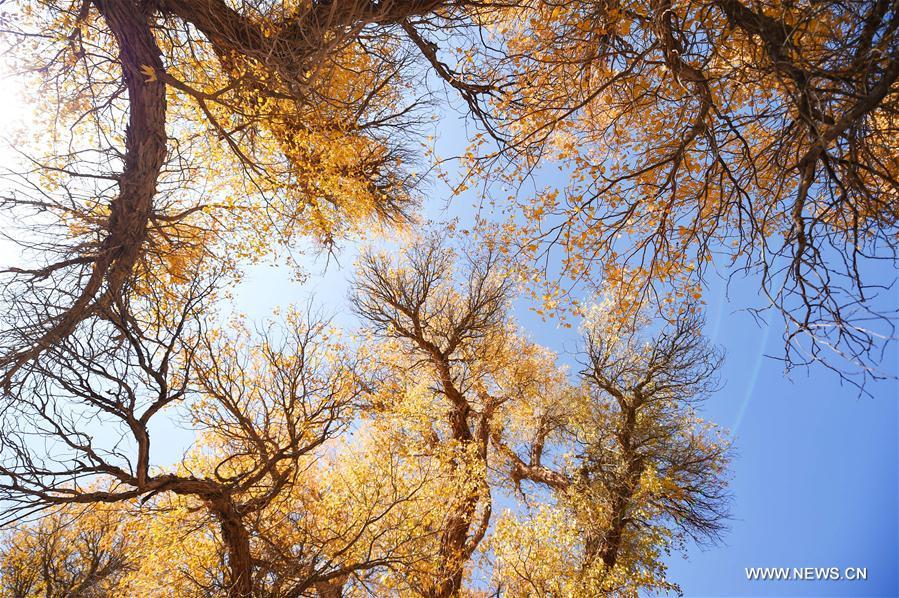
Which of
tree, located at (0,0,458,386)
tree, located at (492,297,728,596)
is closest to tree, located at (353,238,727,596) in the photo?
tree, located at (492,297,728,596)

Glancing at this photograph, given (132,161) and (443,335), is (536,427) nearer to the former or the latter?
(443,335)

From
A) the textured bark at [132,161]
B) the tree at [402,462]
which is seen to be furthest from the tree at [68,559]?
the textured bark at [132,161]

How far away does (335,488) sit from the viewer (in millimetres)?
7773

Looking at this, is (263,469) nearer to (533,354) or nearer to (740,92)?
(740,92)

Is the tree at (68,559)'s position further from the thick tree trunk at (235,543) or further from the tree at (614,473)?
the tree at (614,473)

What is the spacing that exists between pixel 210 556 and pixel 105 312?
4342 millimetres

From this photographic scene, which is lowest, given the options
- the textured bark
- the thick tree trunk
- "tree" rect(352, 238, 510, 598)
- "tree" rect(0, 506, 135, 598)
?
"tree" rect(0, 506, 135, 598)

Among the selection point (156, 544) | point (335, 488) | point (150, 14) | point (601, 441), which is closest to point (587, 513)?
point (601, 441)

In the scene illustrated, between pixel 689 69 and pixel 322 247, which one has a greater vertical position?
pixel 322 247

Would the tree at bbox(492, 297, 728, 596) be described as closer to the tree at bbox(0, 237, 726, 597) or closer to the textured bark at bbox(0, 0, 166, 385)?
the tree at bbox(0, 237, 726, 597)

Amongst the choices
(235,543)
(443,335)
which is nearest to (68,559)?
(235,543)

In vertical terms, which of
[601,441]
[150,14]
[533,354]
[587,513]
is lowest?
[587,513]

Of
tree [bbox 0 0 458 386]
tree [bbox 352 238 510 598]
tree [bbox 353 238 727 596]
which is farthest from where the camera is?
tree [bbox 352 238 510 598]

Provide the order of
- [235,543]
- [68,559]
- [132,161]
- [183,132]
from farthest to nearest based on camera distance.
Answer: [68,559], [183,132], [235,543], [132,161]
